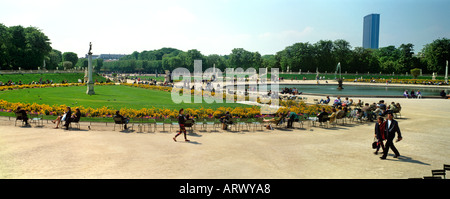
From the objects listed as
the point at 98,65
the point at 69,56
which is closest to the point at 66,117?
the point at 69,56

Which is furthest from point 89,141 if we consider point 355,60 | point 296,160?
point 355,60

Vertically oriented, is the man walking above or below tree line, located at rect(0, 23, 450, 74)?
below

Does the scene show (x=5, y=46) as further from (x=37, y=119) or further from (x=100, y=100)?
(x=37, y=119)

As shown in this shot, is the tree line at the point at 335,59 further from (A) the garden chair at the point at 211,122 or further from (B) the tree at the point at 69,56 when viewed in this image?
(A) the garden chair at the point at 211,122

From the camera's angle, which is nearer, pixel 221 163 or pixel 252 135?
pixel 221 163

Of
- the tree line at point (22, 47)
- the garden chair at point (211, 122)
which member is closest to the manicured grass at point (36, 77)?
the tree line at point (22, 47)

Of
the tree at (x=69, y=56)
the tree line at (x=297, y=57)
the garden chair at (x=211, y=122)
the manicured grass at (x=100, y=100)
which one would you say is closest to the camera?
the garden chair at (x=211, y=122)

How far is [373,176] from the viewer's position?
844 centimetres

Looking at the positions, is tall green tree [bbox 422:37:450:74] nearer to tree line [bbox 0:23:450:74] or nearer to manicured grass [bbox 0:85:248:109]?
tree line [bbox 0:23:450:74]

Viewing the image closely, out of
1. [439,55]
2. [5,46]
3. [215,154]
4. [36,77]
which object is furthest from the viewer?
[439,55]

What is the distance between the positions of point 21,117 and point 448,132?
22041mm

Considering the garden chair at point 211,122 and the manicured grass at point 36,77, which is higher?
the manicured grass at point 36,77

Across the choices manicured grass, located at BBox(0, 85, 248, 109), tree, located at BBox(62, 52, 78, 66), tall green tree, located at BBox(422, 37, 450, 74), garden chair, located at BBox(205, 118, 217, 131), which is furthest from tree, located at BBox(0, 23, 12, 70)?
tall green tree, located at BBox(422, 37, 450, 74)
